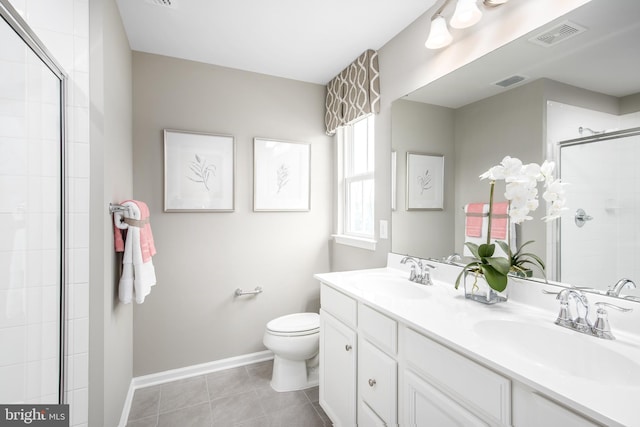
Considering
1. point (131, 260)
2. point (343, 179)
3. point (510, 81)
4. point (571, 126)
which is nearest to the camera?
point (571, 126)

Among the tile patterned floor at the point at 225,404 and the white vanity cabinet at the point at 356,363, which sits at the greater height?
the white vanity cabinet at the point at 356,363

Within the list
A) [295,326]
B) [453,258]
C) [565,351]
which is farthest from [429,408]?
[295,326]

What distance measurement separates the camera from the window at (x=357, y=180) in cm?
251

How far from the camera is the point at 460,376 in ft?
3.02

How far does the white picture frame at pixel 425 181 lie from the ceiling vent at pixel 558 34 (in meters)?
0.66

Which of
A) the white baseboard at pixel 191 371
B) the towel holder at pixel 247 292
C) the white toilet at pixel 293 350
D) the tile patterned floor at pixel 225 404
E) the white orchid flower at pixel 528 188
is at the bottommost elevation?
the tile patterned floor at pixel 225 404

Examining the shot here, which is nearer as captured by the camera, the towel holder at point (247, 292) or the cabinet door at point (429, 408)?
the cabinet door at point (429, 408)

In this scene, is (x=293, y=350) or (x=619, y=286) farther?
(x=293, y=350)

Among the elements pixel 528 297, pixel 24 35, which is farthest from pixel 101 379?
pixel 528 297

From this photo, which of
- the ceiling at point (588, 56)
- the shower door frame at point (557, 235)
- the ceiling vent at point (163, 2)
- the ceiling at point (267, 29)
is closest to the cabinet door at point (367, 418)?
the shower door frame at point (557, 235)

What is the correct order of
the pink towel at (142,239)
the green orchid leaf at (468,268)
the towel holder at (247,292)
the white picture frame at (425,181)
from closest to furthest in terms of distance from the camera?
the green orchid leaf at (468,268), the pink towel at (142,239), the white picture frame at (425,181), the towel holder at (247,292)

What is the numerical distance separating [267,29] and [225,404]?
251 cm

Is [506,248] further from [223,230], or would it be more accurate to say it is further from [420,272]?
[223,230]

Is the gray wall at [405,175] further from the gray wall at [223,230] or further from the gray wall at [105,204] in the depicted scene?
the gray wall at [105,204]
